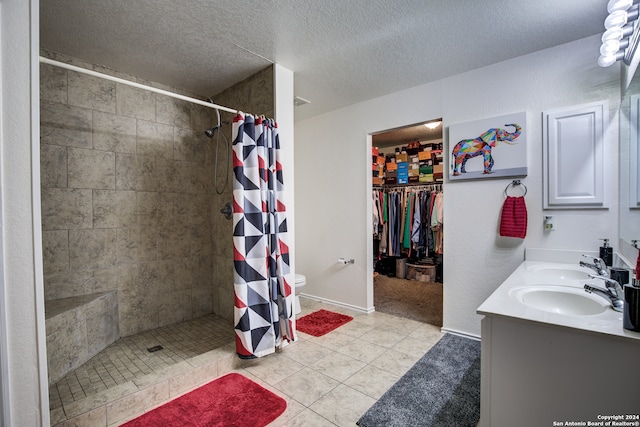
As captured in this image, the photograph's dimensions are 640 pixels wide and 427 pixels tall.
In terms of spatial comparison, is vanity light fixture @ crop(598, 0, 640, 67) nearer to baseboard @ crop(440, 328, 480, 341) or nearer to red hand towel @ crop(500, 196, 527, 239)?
red hand towel @ crop(500, 196, 527, 239)

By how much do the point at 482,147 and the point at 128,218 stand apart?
317 centimetres

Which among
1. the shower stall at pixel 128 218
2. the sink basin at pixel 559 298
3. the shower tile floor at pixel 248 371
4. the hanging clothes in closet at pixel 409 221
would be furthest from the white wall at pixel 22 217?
the hanging clothes in closet at pixel 409 221

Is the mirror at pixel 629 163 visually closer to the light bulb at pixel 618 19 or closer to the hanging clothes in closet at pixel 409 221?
the light bulb at pixel 618 19

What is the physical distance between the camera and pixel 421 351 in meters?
2.31

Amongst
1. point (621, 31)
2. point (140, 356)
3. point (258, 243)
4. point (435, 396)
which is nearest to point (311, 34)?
point (258, 243)

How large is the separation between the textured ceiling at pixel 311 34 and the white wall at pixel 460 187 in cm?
20

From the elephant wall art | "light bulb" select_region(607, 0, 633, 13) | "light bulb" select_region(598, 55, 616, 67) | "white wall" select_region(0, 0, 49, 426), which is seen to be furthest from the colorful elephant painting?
"white wall" select_region(0, 0, 49, 426)

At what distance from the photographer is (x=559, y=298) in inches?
55.2

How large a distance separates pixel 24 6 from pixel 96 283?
6.78ft

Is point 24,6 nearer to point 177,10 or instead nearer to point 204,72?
point 177,10

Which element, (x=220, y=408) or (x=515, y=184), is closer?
(x=220, y=408)

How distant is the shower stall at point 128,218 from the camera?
214 cm

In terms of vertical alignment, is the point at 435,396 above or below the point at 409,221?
below

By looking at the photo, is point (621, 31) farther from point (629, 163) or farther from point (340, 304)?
point (340, 304)
